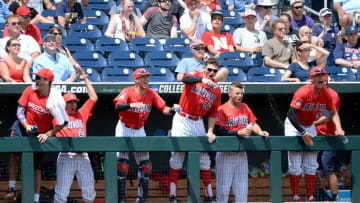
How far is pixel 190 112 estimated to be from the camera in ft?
26.9

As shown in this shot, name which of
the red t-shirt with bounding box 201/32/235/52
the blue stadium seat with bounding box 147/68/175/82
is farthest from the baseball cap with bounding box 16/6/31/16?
the red t-shirt with bounding box 201/32/235/52

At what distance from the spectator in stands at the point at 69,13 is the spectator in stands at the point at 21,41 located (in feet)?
4.62

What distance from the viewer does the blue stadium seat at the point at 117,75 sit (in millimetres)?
9812

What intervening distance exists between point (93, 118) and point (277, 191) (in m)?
3.82

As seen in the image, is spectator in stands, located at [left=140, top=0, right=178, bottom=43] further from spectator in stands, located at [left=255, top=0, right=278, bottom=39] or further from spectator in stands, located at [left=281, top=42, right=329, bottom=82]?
spectator in stands, located at [left=281, top=42, right=329, bottom=82]

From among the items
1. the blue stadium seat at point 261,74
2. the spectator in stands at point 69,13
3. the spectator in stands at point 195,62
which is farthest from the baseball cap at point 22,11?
the blue stadium seat at point 261,74

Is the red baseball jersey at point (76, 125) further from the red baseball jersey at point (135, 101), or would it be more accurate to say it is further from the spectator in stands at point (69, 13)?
the spectator in stands at point (69, 13)

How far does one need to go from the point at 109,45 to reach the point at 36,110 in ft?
11.0

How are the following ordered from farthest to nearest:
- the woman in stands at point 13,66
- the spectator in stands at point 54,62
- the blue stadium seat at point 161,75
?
1. the blue stadium seat at point 161,75
2. the spectator in stands at point 54,62
3. the woman in stands at point 13,66

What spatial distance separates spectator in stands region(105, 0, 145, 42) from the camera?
1080cm

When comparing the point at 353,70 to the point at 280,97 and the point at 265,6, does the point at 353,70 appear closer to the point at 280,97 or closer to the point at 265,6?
the point at 280,97

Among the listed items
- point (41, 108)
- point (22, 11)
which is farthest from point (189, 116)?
point (22, 11)

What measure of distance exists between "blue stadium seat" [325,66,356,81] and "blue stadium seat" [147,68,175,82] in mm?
2210

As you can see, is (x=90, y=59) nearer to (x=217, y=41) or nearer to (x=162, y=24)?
(x=162, y=24)
